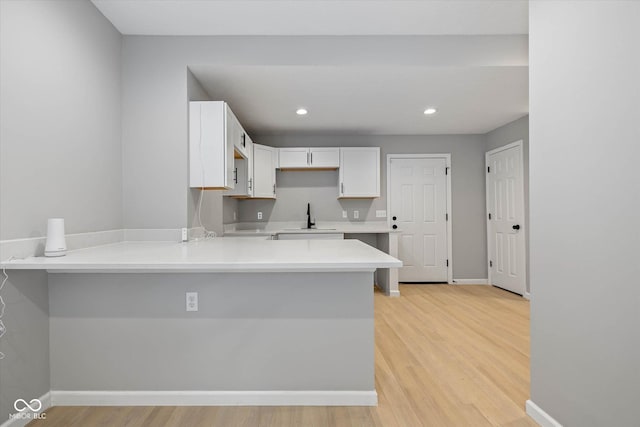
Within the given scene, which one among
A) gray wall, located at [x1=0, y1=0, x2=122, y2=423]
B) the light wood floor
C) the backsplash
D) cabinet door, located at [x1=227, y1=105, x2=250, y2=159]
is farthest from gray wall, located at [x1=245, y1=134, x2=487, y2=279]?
gray wall, located at [x1=0, y1=0, x2=122, y2=423]

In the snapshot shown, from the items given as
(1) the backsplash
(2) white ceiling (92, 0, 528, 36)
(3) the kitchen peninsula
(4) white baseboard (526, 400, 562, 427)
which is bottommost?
(4) white baseboard (526, 400, 562, 427)

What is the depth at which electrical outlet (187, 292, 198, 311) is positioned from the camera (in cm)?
185

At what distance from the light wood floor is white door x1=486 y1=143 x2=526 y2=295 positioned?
1.28 m

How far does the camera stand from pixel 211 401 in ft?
6.03

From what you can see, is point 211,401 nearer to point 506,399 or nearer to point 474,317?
point 506,399

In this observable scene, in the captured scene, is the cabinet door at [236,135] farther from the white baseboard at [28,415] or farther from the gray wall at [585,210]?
the gray wall at [585,210]

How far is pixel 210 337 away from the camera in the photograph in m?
1.85

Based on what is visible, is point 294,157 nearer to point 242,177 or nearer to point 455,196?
point 242,177

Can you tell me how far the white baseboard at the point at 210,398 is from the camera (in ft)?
6.02

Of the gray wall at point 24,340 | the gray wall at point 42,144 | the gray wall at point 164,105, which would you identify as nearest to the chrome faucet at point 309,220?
the gray wall at point 164,105

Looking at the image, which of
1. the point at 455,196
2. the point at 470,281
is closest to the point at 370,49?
the point at 455,196

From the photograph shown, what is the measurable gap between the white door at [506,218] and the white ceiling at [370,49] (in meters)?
1.03

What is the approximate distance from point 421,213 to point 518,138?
1.71m

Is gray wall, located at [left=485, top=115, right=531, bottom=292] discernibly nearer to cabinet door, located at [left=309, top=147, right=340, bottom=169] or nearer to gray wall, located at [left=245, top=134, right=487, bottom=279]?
gray wall, located at [left=245, top=134, right=487, bottom=279]
